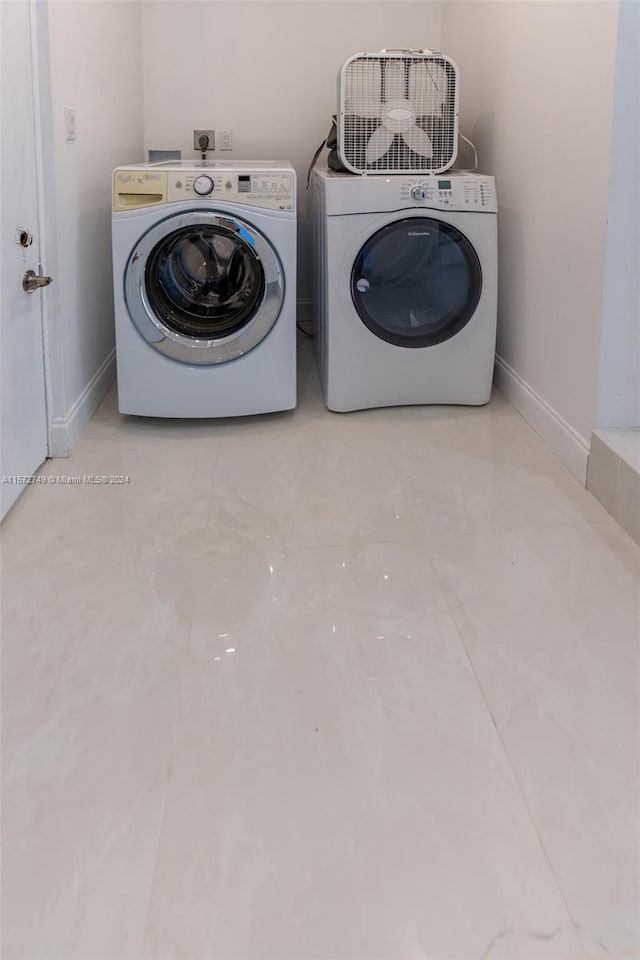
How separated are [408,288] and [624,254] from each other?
837 mm

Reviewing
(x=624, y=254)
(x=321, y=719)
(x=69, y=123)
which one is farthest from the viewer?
(x=69, y=123)

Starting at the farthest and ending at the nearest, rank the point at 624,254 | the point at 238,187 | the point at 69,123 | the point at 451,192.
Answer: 1. the point at 451,192
2. the point at 238,187
3. the point at 69,123
4. the point at 624,254

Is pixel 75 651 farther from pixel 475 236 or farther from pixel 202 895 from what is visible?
pixel 475 236

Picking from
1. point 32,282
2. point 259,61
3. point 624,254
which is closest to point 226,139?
point 259,61

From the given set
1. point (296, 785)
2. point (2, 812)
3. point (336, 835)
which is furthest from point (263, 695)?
point (2, 812)

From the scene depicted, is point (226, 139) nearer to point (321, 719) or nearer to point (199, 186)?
point (199, 186)

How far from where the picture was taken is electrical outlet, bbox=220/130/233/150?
3.93 meters

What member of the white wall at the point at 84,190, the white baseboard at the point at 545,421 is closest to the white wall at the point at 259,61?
the white wall at the point at 84,190

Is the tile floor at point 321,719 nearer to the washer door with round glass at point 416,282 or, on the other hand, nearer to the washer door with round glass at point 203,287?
the washer door with round glass at point 203,287

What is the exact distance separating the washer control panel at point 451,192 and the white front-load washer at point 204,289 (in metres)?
0.38

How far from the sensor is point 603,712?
57.3 inches

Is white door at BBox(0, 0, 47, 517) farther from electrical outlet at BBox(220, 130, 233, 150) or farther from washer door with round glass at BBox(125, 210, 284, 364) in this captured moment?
electrical outlet at BBox(220, 130, 233, 150)

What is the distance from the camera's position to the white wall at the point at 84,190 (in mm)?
2482

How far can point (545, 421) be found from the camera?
2.69 meters
